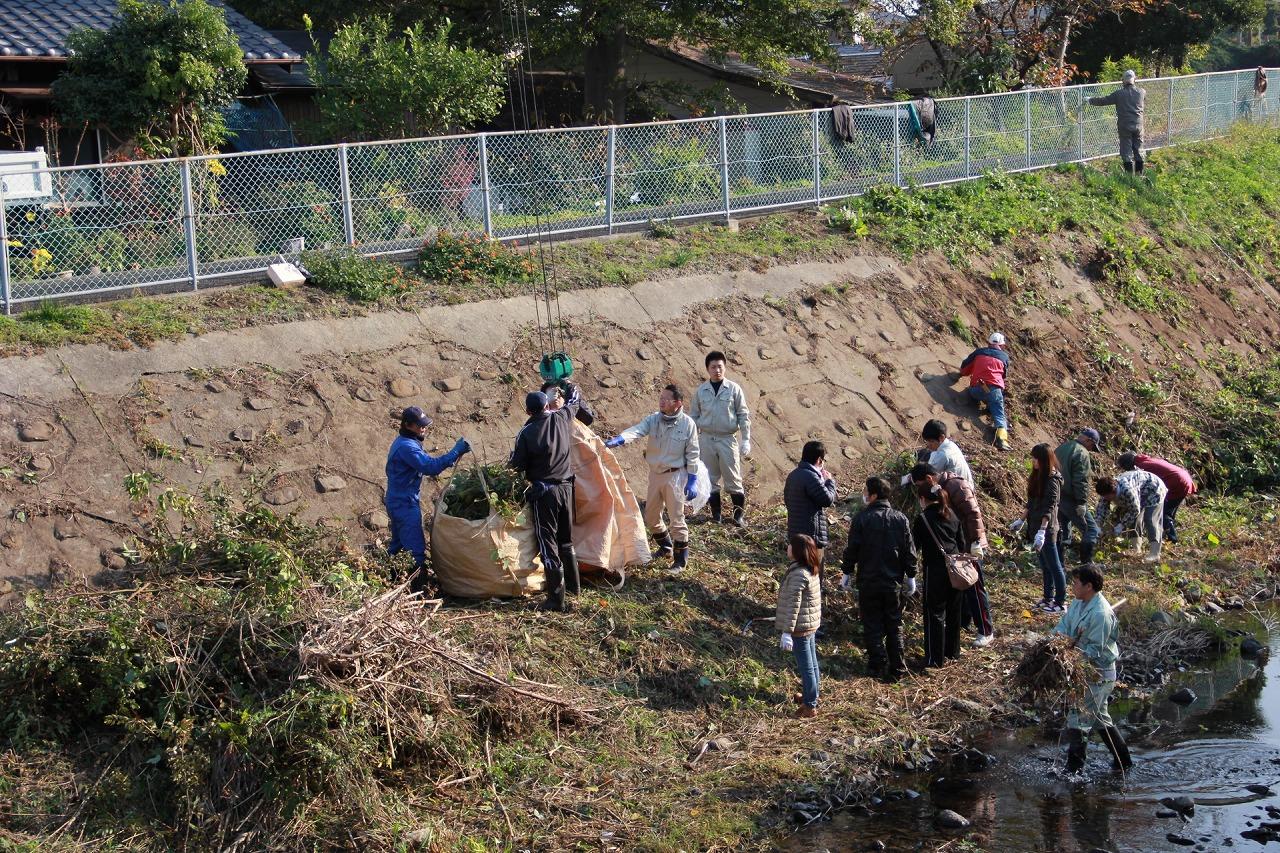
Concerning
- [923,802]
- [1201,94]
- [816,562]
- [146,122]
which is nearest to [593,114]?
[146,122]

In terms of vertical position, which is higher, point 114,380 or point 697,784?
point 114,380

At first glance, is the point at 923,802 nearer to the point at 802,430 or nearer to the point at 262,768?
the point at 262,768

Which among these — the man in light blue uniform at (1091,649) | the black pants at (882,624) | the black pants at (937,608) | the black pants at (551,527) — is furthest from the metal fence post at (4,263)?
the man in light blue uniform at (1091,649)

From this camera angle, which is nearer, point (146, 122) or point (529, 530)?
point (529, 530)

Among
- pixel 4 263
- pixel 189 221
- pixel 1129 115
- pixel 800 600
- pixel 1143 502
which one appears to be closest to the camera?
pixel 800 600

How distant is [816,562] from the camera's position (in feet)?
28.2

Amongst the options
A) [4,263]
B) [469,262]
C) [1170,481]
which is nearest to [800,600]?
[1170,481]

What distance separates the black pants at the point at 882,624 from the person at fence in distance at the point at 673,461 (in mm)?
1681

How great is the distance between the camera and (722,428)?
11125 mm

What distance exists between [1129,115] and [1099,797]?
51.2ft

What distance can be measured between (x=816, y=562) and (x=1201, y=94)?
19909mm

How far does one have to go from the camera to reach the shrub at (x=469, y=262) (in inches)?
514

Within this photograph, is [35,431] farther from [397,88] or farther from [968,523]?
[397,88]

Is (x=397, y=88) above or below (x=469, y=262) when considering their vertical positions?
above
